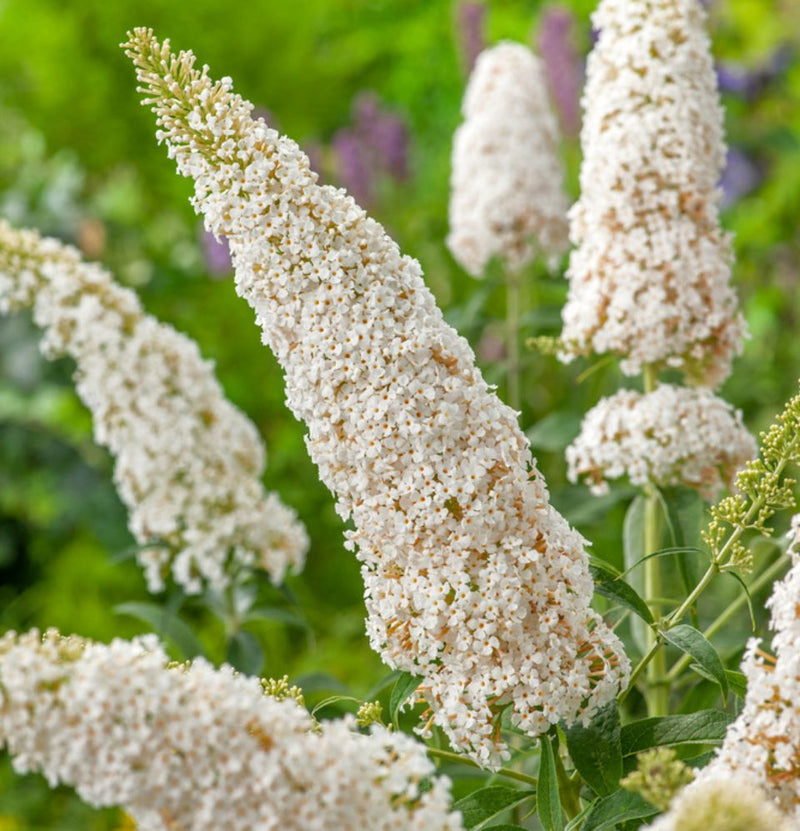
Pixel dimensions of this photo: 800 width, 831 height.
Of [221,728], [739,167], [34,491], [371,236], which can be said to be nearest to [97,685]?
[221,728]

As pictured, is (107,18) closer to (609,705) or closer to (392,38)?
(392,38)

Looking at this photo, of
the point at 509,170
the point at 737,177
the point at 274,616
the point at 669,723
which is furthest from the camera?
the point at 737,177

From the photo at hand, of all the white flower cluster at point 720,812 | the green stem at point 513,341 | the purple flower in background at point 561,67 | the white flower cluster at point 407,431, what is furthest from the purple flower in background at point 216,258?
the white flower cluster at point 720,812

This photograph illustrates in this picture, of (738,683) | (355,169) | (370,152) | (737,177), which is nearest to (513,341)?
(738,683)

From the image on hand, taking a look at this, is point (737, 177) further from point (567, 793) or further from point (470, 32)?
point (567, 793)

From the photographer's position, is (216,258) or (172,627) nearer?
(172,627)

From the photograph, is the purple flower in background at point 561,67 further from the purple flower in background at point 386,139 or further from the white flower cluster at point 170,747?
the white flower cluster at point 170,747

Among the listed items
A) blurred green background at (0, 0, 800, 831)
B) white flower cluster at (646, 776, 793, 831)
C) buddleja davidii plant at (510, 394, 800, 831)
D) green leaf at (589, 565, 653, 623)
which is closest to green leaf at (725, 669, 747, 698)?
buddleja davidii plant at (510, 394, 800, 831)
